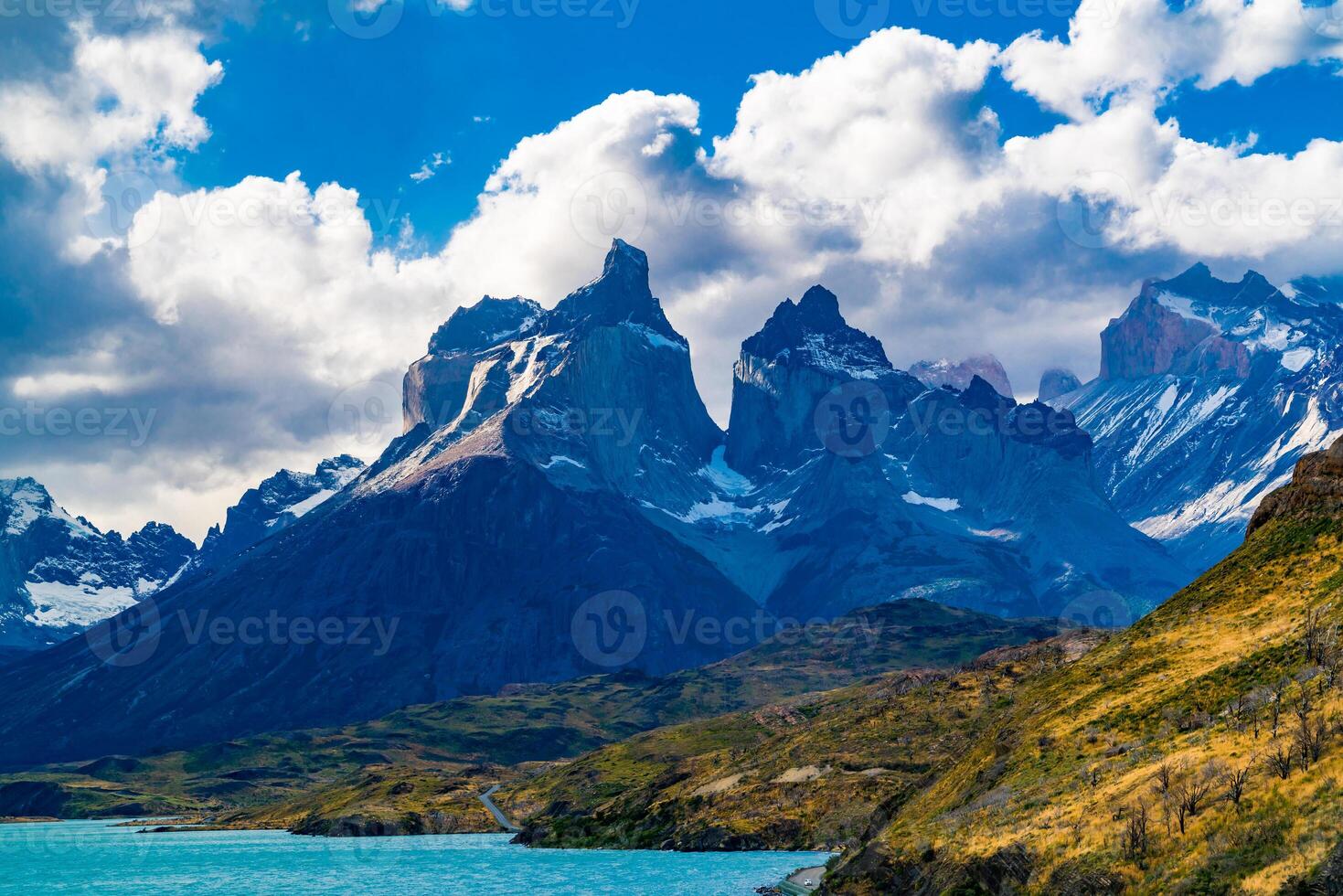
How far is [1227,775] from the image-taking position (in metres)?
73.6

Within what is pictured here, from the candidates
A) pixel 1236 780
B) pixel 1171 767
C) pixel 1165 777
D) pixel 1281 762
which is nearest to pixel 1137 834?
Answer: pixel 1165 777

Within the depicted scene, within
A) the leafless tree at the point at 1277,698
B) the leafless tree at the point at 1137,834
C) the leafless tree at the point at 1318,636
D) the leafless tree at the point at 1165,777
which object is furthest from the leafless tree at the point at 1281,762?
the leafless tree at the point at 1318,636

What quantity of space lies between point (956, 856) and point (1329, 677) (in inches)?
1096

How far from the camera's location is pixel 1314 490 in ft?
372

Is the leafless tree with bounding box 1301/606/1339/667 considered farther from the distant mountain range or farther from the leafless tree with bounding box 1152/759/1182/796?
→ the leafless tree with bounding box 1152/759/1182/796

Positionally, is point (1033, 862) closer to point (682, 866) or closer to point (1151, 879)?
point (1151, 879)

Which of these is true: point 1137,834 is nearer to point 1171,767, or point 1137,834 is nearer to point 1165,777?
point 1165,777

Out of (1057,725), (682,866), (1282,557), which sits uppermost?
(1282,557)

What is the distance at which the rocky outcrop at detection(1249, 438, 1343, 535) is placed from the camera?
363 feet

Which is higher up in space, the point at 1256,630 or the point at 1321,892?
the point at 1256,630

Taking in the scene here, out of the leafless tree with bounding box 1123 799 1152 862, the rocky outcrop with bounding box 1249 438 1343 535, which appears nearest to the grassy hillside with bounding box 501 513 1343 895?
the leafless tree with bounding box 1123 799 1152 862

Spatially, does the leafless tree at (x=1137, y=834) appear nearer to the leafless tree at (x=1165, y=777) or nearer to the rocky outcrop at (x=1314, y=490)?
the leafless tree at (x=1165, y=777)

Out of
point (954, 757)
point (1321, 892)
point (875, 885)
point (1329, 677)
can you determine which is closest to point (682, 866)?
point (954, 757)

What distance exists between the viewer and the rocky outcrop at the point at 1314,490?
11075 cm
